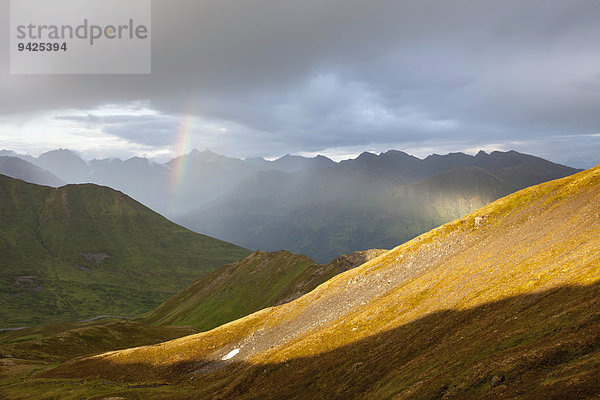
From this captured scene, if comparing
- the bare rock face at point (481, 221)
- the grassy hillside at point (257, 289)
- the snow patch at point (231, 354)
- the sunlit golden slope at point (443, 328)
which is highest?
the bare rock face at point (481, 221)

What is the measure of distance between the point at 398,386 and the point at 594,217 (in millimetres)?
45916

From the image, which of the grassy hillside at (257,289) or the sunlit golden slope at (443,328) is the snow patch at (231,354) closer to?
the sunlit golden slope at (443,328)

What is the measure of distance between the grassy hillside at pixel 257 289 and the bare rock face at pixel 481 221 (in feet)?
249

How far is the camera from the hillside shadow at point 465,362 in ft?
65.1

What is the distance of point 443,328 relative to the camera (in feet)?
123

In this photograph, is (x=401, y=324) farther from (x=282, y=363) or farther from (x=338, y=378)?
(x=282, y=363)

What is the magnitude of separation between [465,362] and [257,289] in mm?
160097

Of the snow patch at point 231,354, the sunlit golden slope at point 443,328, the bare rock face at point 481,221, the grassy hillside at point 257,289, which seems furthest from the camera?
the grassy hillside at point 257,289

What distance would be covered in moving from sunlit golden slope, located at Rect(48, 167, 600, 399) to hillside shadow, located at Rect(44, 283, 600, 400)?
0.48 ft

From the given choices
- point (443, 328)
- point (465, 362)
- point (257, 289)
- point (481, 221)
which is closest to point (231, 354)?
point (443, 328)

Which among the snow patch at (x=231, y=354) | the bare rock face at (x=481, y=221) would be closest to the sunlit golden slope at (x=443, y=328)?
the snow patch at (x=231, y=354)

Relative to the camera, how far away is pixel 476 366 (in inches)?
955

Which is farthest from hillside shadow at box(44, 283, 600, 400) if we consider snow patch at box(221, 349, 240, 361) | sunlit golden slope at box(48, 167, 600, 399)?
snow patch at box(221, 349, 240, 361)

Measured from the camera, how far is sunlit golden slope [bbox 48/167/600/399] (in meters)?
22.7
